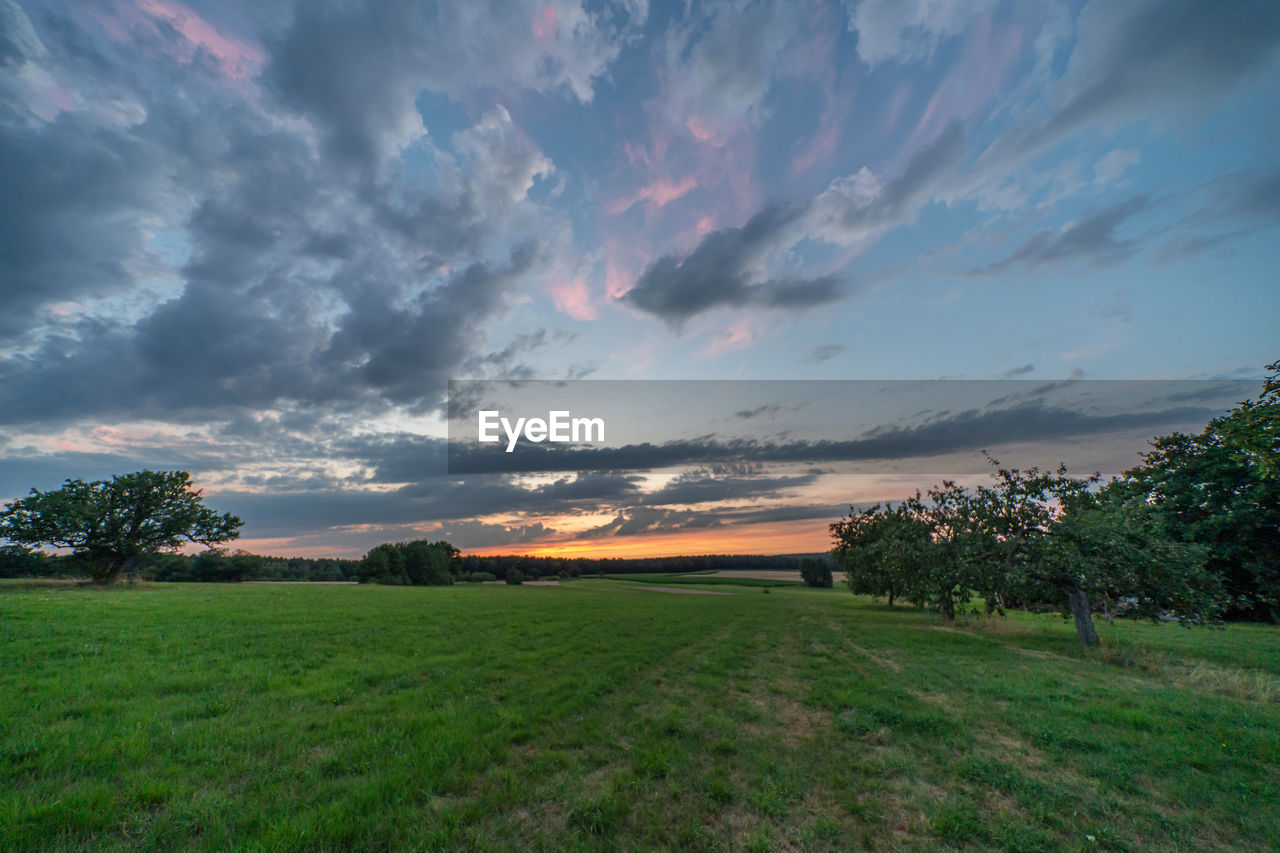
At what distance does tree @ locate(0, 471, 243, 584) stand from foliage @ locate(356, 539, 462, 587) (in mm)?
39393

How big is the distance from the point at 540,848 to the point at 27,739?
8434mm

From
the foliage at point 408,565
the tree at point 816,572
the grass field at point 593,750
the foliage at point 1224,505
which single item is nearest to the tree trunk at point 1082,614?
the grass field at point 593,750

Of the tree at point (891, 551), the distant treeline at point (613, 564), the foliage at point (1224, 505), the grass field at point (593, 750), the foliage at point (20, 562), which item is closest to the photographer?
the grass field at point (593, 750)

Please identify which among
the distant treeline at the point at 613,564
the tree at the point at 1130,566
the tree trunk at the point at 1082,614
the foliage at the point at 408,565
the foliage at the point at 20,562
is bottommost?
the distant treeline at the point at 613,564

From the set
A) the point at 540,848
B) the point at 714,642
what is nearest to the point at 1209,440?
the point at 714,642

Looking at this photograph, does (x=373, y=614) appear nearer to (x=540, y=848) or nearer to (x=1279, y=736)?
(x=540, y=848)

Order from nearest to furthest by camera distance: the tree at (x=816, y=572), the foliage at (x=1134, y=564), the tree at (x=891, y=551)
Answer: the foliage at (x=1134, y=564) < the tree at (x=891, y=551) < the tree at (x=816, y=572)

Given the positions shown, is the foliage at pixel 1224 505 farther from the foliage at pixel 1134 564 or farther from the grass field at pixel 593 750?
the grass field at pixel 593 750

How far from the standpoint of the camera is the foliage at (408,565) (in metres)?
84.9

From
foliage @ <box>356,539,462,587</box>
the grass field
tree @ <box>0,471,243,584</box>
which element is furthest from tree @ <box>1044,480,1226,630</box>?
foliage @ <box>356,539,462,587</box>

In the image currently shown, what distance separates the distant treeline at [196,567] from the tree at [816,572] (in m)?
107

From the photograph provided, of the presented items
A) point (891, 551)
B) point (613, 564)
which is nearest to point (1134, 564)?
point (891, 551)

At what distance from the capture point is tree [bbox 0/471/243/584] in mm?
39875

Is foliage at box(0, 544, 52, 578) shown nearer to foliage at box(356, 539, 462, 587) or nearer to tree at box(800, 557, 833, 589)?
foliage at box(356, 539, 462, 587)
